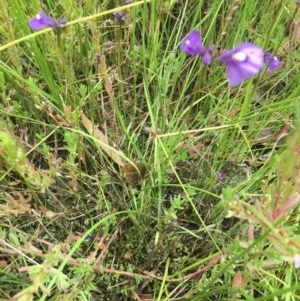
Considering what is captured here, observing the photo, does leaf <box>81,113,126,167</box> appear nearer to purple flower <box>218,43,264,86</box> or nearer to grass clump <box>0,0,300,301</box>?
grass clump <box>0,0,300,301</box>

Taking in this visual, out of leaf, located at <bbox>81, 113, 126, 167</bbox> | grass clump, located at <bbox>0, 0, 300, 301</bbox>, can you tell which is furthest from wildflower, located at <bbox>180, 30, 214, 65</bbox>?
leaf, located at <bbox>81, 113, 126, 167</bbox>

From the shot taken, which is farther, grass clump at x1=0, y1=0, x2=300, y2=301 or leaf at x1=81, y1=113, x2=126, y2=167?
leaf at x1=81, y1=113, x2=126, y2=167

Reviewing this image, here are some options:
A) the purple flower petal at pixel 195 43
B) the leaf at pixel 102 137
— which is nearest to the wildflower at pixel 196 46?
the purple flower petal at pixel 195 43

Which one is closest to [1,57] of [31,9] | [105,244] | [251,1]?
[31,9]

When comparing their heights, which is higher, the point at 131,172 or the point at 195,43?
the point at 195,43

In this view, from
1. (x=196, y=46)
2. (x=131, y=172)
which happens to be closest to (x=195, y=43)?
(x=196, y=46)

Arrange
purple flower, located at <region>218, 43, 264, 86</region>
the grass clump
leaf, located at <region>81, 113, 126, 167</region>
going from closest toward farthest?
purple flower, located at <region>218, 43, 264, 86</region> < the grass clump < leaf, located at <region>81, 113, 126, 167</region>

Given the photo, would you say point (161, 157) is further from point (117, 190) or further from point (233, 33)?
point (233, 33)

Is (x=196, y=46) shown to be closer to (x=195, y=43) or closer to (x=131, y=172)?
(x=195, y=43)

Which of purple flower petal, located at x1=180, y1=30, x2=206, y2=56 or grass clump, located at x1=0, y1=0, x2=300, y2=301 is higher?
purple flower petal, located at x1=180, y1=30, x2=206, y2=56
